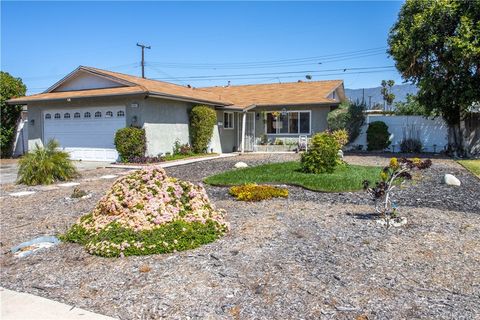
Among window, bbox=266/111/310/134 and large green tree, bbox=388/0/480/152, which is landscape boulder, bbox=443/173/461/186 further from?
window, bbox=266/111/310/134

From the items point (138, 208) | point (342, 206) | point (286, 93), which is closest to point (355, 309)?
point (138, 208)

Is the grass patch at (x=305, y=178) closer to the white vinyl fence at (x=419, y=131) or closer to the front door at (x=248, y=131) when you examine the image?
the white vinyl fence at (x=419, y=131)

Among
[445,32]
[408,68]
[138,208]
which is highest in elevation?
[445,32]

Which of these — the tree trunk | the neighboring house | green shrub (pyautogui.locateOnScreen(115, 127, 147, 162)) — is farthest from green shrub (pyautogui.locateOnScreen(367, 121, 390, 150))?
green shrub (pyautogui.locateOnScreen(115, 127, 147, 162))

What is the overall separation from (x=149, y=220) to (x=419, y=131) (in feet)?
65.6

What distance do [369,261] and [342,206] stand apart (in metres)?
3.12

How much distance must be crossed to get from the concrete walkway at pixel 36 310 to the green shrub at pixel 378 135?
68.2 feet

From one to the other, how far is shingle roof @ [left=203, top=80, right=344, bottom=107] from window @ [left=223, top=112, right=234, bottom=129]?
0.80 m

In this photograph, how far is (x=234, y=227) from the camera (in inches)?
242

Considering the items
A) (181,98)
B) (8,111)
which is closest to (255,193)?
(181,98)

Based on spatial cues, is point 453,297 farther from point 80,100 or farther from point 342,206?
point 80,100

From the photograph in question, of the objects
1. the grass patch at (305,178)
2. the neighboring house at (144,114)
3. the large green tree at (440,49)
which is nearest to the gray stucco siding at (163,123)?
the neighboring house at (144,114)

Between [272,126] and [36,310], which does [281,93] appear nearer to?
[272,126]

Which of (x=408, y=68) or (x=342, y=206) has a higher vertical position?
(x=408, y=68)
